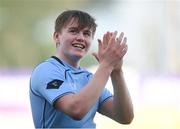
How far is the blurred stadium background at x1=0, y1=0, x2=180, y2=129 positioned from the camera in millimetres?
8055

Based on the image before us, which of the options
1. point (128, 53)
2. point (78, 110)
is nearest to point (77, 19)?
point (78, 110)

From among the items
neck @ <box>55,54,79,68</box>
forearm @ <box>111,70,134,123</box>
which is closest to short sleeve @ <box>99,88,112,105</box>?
forearm @ <box>111,70,134,123</box>

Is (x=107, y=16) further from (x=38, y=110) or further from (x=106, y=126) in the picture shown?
(x=38, y=110)

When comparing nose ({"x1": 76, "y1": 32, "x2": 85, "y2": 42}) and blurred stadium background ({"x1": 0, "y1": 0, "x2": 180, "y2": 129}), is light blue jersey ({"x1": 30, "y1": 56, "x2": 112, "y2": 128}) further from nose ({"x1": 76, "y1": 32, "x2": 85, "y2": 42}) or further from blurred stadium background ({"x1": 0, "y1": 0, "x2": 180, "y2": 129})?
blurred stadium background ({"x1": 0, "y1": 0, "x2": 180, "y2": 129})

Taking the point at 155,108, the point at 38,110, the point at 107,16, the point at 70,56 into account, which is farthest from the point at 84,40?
the point at 107,16

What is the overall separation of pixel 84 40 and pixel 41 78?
25 centimetres

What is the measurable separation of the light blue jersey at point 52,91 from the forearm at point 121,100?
13 centimetres

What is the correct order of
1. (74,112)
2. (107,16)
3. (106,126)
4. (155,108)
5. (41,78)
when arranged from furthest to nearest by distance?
1. (107,16)
2. (155,108)
3. (106,126)
4. (41,78)
5. (74,112)

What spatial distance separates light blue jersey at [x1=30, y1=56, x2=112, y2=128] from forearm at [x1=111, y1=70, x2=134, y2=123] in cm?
13

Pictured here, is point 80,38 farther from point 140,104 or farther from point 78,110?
point 140,104

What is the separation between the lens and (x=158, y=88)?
8.52 m

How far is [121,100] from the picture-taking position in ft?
8.55

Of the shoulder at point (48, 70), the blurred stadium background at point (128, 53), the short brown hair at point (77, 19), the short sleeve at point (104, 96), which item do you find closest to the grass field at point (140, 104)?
the blurred stadium background at point (128, 53)

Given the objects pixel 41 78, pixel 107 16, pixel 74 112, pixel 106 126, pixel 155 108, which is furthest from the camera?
pixel 107 16
